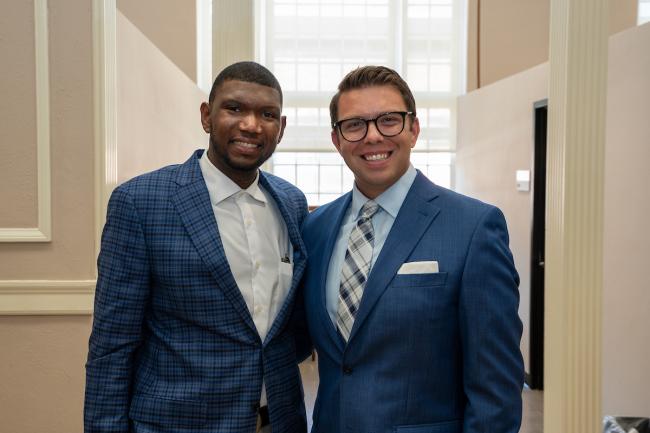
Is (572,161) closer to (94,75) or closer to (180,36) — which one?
(94,75)

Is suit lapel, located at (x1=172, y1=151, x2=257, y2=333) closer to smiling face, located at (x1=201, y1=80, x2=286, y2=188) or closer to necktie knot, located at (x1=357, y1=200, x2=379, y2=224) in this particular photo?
smiling face, located at (x1=201, y1=80, x2=286, y2=188)

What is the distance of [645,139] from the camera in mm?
3070

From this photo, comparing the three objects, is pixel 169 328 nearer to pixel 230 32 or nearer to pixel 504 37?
pixel 230 32

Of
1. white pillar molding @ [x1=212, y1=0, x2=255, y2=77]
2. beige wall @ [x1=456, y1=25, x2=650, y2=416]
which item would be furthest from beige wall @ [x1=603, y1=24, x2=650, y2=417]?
white pillar molding @ [x1=212, y1=0, x2=255, y2=77]

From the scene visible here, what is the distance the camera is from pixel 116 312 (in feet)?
4.42

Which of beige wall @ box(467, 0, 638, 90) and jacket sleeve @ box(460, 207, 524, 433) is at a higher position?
beige wall @ box(467, 0, 638, 90)

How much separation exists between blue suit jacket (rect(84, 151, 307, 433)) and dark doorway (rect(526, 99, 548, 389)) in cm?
354

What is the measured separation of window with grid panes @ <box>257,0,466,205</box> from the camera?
6.26m

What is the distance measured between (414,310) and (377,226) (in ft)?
0.84

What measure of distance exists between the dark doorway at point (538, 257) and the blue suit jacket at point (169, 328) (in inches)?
139

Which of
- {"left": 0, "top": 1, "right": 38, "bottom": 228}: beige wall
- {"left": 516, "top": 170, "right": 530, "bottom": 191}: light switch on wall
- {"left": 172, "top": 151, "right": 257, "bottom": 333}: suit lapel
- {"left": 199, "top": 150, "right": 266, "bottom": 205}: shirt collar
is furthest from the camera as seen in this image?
{"left": 516, "top": 170, "right": 530, "bottom": 191}: light switch on wall

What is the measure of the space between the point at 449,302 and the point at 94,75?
5.53ft

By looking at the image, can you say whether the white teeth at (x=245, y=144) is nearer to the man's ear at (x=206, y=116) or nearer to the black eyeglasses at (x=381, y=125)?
the man's ear at (x=206, y=116)

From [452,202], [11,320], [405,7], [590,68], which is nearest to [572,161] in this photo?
[590,68]
